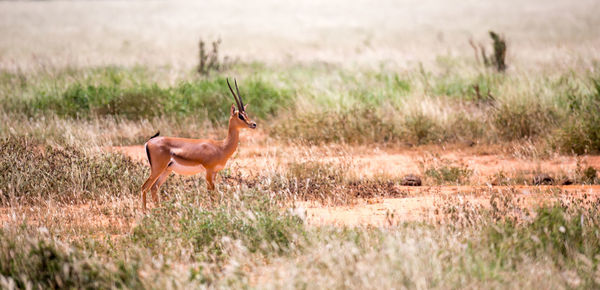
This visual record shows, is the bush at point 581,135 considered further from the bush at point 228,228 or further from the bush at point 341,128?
the bush at point 228,228

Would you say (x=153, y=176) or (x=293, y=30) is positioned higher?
(x=153, y=176)

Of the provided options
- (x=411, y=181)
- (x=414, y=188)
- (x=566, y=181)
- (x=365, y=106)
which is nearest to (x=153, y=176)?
(x=414, y=188)

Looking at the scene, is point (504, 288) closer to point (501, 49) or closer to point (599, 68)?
point (599, 68)

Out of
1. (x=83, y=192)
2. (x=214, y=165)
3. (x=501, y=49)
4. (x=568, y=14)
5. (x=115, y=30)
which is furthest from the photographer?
(x=568, y=14)

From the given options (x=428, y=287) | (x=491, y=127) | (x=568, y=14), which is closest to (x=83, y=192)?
(x=428, y=287)

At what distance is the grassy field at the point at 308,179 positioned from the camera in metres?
5.45

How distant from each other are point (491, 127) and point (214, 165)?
292 inches

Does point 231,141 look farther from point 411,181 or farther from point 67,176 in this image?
point 411,181

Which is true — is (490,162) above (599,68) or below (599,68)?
below

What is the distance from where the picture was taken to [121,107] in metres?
15.0

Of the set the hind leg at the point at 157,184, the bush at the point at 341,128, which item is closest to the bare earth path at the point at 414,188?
the bush at the point at 341,128

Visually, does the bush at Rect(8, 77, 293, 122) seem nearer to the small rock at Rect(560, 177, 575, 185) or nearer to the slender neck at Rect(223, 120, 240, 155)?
the slender neck at Rect(223, 120, 240, 155)

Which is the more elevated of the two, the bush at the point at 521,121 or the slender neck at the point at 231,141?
the slender neck at the point at 231,141

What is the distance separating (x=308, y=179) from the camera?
287 inches
